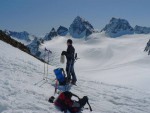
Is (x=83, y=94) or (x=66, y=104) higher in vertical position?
(x=83, y=94)

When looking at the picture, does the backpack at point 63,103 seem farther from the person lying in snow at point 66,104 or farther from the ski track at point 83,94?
the ski track at point 83,94

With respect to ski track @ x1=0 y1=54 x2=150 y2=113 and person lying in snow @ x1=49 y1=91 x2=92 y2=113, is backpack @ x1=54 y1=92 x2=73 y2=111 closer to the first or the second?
person lying in snow @ x1=49 y1=91 x2=92 y2=113

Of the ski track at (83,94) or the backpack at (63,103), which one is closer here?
the ski track at (83,94)

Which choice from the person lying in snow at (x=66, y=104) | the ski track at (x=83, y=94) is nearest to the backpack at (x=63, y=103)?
the person lying in snow at (x=66, y=104)

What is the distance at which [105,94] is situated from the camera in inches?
694

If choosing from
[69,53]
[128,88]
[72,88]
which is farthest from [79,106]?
[128,88]

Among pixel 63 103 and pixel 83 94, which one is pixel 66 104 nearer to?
pixel 63 103

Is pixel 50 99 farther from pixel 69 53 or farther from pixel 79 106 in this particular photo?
pixel 69 53

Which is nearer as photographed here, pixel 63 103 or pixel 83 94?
pixel 63 103

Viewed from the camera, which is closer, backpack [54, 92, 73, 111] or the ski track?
the ski track

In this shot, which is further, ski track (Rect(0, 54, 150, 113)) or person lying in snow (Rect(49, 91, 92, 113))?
person lying in snow (Rect(49, 91, 92, 113))

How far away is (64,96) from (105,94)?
4.64 metres

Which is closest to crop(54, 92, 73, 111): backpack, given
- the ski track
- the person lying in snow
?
the person lying in snow

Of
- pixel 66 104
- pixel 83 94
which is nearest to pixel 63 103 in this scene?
pixel 66 104
